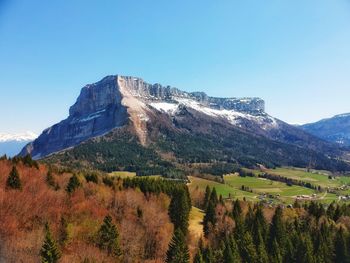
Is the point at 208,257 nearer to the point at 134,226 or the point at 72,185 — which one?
the point at 134,226

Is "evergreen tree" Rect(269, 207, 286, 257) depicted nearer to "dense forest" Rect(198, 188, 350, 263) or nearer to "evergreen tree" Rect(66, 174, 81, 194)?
"dense forest" Rect(198, 188, 350, 263)

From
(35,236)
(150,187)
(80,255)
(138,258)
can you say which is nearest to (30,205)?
(35,236)

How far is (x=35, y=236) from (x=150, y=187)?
198 feet

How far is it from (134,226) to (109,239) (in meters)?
16.1

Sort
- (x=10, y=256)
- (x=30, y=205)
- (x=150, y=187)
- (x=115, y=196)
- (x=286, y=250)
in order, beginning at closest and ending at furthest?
(x=10, y=256) → (x=30, y=205) → (x=286, y=250) → (x=115, y=196) → (x=150, y=187)

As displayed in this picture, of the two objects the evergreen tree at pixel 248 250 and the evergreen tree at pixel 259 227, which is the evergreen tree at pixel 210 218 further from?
the evergreen tree at pixel 248 250

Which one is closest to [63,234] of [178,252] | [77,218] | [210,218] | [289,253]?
[77,218]

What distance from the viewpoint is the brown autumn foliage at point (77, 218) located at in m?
79.9

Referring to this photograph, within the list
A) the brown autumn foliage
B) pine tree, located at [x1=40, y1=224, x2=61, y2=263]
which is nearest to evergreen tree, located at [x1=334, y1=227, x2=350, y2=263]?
the brown autumn foliage

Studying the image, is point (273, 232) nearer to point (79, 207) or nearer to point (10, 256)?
point (79, 207)

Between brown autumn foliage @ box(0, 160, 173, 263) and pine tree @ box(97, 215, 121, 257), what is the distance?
2.09 meters

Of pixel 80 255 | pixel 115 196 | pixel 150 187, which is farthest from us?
pixel 150 187

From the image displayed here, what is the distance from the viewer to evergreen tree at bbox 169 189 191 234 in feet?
395

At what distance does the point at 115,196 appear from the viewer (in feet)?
400
